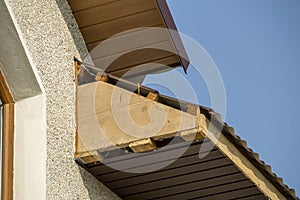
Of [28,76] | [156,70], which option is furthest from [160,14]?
[28,76]

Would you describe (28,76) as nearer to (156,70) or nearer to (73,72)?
(73,72)

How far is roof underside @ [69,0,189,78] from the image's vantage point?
6.71m

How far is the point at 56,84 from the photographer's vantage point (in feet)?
20.7

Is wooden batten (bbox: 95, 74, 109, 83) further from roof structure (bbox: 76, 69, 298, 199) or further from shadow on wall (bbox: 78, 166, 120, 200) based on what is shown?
shadow on wall (bbox: 78, 166, 120, 200)

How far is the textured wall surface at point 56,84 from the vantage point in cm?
605

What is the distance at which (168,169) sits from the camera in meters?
6.43

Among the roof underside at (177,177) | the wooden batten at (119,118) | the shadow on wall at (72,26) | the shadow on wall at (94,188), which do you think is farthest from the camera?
the shadow on wall at (72,26)

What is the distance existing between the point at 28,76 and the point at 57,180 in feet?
2.15

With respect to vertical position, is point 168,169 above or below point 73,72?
below

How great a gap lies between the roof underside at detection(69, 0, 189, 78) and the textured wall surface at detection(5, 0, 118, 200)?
0.22m

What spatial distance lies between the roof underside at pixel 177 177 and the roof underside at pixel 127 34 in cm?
93

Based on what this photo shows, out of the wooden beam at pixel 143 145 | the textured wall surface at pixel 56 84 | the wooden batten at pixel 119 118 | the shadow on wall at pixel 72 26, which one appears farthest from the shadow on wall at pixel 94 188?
the shadow on wall at pixel 72 26

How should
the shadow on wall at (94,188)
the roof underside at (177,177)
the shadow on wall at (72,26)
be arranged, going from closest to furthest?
1. the roof underside at (177,177)
2. the shadow on wall at (94,188)
3. the shadow on wall at (72,26)

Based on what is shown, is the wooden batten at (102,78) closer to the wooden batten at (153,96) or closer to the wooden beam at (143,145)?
the wooden batten at (153,96)
